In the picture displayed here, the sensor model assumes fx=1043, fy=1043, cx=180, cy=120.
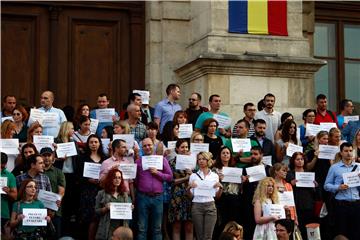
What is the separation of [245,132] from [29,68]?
589 cm

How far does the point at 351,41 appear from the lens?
22828mm

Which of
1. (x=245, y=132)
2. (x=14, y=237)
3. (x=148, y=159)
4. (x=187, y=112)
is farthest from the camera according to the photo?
(x=187, y=112)

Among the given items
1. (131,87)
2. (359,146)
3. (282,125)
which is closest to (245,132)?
(282,125)

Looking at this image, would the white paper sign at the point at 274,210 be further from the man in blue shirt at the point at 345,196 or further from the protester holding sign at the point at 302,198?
the man in blue shirt at the point at 345,196

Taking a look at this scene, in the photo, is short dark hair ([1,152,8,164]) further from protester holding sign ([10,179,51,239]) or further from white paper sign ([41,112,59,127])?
white paper sign ([41,112,59,127])

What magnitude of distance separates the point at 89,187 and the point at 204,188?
1675 mm

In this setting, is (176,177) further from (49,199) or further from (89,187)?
(49,199)

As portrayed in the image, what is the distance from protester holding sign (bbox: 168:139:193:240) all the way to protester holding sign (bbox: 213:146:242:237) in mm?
491

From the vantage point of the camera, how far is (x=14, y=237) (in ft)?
46.5

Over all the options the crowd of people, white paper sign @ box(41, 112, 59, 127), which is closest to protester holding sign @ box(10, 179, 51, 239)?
the crowd of people

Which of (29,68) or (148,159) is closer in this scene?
(148,159)

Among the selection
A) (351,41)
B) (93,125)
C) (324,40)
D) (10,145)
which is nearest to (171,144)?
(93,125)

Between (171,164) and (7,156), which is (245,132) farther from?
(7,156)

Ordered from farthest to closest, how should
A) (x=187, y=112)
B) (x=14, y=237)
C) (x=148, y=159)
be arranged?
(x=187, y=112), (x=148, y=159), (x=14, y=237)
